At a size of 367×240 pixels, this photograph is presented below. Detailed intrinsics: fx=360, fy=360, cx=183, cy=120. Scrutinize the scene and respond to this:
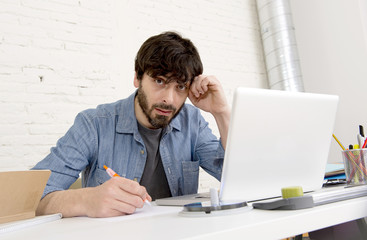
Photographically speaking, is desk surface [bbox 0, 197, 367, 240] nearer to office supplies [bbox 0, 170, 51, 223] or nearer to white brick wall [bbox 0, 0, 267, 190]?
office supplies [bbox 0, 170, 51, 223]

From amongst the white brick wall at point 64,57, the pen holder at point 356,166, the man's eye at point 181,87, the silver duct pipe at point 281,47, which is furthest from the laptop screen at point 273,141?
the silver duct pipe at point 281,47

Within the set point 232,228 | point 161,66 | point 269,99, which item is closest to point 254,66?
point 161,66

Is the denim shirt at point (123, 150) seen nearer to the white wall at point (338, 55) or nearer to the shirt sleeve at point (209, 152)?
the shirt sleeve at point (209, 152)

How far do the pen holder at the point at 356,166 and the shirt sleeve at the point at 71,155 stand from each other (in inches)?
33.2

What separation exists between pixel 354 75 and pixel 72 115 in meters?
1.97

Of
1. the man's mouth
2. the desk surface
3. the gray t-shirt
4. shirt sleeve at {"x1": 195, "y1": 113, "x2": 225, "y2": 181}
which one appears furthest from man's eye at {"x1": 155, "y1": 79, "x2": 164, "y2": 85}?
the desk surface

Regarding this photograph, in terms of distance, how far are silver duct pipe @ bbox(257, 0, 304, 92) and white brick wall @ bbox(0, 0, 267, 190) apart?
0.47 m

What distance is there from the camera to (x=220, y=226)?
541 mm

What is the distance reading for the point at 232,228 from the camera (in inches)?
20.1

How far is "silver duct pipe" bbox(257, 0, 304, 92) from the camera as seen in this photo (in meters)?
2.89

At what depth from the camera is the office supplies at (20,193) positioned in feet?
2.53

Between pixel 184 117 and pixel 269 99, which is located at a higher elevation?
pixel 184 117

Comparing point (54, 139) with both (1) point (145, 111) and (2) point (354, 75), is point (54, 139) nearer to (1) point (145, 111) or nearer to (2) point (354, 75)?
(1) point (145, 111)

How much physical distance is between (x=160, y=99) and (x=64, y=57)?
1091 mm
